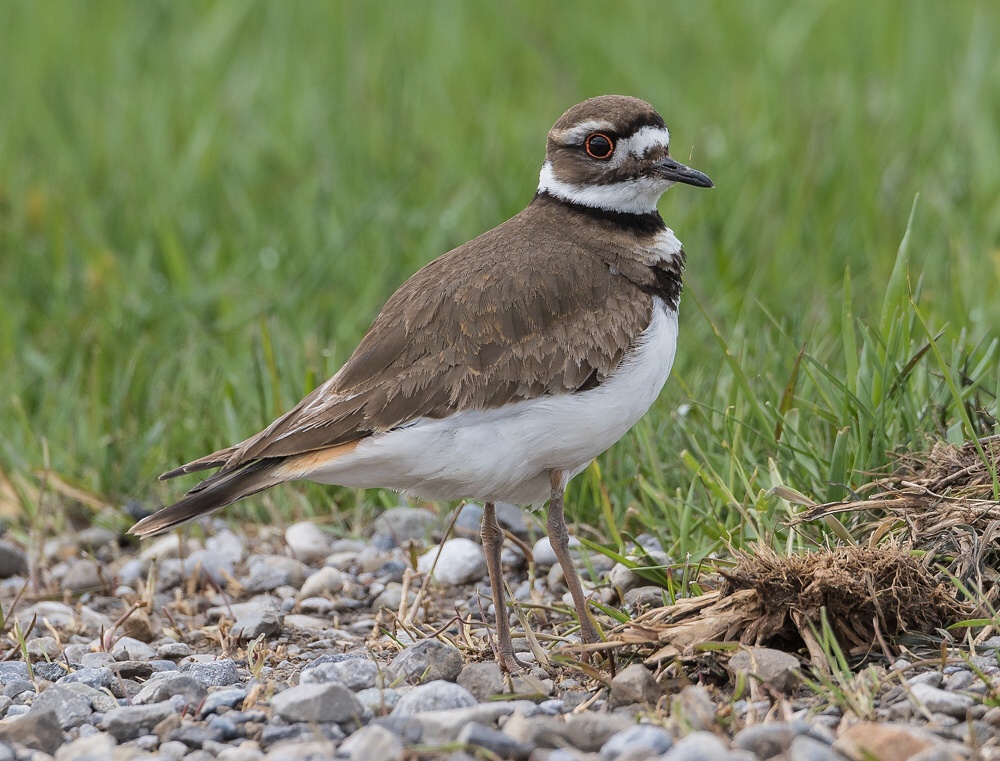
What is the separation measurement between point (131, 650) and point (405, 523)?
131 cm

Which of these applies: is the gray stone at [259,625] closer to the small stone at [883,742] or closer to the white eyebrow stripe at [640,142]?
the white eyebrow stripe at [640,142]

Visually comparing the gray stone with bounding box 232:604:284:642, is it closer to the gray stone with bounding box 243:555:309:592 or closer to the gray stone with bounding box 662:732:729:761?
the gray stone with bounding box 243:555:309:592

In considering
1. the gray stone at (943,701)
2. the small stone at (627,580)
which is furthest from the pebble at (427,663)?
the gray stone at (943,701)

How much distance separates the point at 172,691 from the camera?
3627mm

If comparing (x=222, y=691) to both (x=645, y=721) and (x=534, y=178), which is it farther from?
(x=534, y=178)

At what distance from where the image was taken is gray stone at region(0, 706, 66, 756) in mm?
3297

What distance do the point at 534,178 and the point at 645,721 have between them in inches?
183

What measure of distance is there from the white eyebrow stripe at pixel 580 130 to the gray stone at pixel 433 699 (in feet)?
6.39

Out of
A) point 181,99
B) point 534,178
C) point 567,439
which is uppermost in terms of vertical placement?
point 181,99

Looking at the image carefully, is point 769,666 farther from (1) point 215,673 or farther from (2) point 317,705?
(1) point 215,673

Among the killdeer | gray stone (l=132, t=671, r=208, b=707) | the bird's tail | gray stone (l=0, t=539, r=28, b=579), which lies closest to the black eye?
the killdeer

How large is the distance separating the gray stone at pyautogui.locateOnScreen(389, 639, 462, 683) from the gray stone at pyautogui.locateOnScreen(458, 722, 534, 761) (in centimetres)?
63

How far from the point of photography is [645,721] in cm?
327

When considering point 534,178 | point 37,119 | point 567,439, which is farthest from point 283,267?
point 567,439
